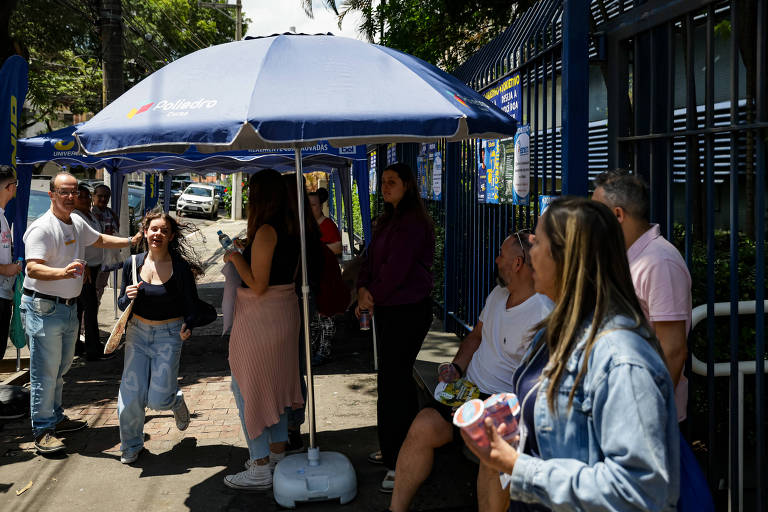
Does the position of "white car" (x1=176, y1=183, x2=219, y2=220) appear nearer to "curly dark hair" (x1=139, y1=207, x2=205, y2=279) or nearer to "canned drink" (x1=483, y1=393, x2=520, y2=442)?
"curly dark hair" (x1=139, y1=207, x2=205, y2=279)

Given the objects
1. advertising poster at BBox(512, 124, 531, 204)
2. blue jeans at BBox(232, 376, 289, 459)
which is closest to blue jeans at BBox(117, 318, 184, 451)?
blue jeans at BBox(232, 376, 289, 459)

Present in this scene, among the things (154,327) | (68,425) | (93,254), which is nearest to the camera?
(154,327)

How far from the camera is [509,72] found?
18.2ft

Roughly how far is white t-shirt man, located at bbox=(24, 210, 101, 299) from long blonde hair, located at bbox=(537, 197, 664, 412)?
418 cm

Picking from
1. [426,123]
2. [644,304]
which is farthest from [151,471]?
[644,304]

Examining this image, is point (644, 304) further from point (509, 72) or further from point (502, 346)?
point (509, 72)

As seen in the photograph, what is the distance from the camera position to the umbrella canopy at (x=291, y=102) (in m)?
3.31

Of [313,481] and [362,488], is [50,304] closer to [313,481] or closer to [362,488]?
[313,481]

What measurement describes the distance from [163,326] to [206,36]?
32654 mm

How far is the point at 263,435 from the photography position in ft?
14.5

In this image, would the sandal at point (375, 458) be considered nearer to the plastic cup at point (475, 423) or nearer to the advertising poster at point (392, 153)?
the plastic cup at point (475, 423)

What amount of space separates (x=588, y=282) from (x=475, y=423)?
0.47m

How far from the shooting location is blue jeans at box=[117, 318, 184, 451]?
4797mm

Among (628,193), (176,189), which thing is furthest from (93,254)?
(176,189)
